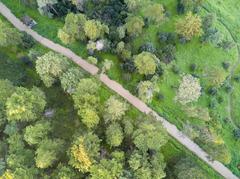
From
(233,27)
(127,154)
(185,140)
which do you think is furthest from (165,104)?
(233,27)

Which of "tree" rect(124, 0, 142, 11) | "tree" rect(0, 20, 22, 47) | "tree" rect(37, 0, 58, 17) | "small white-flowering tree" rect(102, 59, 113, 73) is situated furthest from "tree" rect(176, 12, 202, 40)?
"tree" rect(0, 20, 22, 47)

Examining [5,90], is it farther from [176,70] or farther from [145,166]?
[176,70]

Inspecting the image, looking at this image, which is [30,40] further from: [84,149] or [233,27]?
[233,27]

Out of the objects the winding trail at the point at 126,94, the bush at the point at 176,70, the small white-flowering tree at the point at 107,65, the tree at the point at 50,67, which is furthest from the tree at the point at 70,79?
A: the bush at the point at 176,70

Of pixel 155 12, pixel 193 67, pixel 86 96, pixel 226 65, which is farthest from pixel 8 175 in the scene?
pixel 226 65

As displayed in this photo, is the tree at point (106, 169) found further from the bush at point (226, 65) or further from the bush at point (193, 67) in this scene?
the bush at point (226, 65)

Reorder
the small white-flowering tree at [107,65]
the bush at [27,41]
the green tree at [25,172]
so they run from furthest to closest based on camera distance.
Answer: the bush at [27,41] → the small white-flowering tree at [107,65] → the green tree at [25,172]

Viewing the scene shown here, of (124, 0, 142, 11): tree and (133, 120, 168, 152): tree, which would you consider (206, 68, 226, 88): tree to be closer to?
(133, 120, 168, 152): tree
